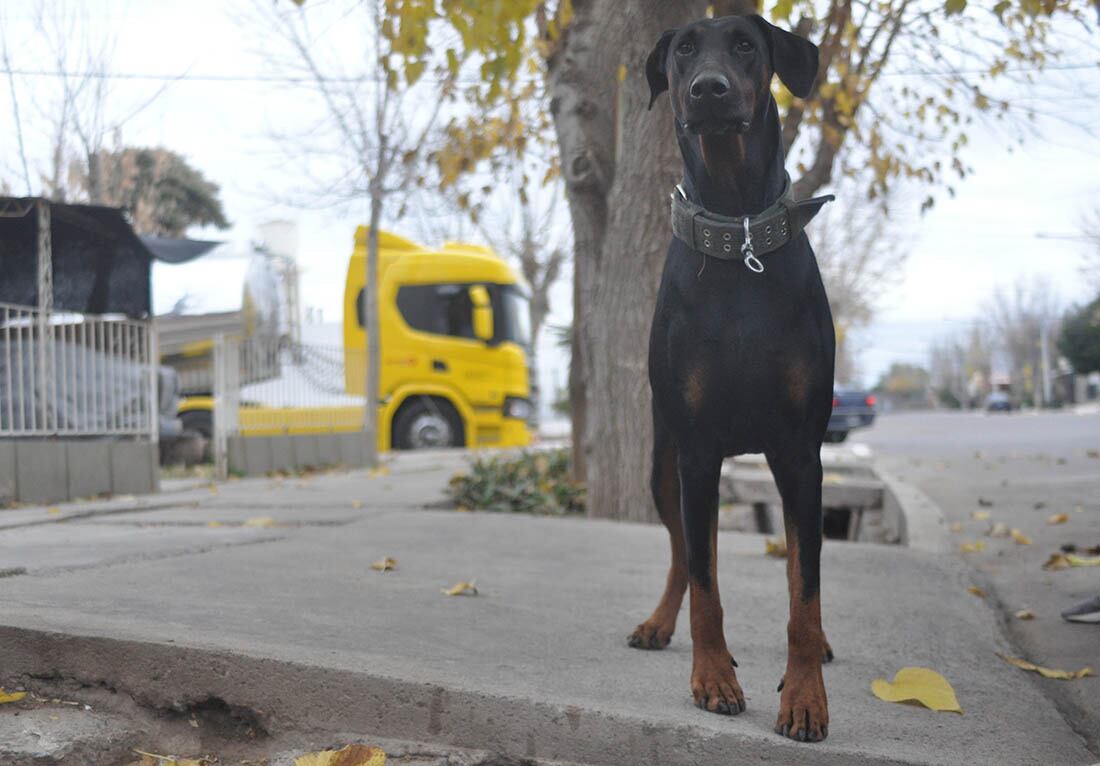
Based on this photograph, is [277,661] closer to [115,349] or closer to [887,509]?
[887,509]

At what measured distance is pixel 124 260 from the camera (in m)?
8.88

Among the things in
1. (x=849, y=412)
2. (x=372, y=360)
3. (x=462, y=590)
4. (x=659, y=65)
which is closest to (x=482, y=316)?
(x=372, y=360)

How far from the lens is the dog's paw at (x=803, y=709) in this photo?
2264 millimetres

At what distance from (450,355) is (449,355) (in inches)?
0.7

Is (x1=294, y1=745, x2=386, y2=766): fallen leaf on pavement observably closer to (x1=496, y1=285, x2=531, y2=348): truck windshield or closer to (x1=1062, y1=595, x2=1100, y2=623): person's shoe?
(x1=1062, y1=595, x2=1100, y2=623): person's shoe

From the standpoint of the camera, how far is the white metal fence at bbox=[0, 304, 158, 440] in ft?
24.6

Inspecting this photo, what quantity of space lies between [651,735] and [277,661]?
0.88m

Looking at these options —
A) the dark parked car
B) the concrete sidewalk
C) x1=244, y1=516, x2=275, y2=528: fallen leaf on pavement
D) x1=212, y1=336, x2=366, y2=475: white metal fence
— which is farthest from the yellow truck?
the concrete sidewalk

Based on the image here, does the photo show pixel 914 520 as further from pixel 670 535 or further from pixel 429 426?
pixel 429 426

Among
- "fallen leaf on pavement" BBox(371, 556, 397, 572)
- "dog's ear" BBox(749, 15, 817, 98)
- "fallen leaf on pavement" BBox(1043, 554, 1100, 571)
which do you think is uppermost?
"dog's ear" BBox(749, 15, 817, 98)

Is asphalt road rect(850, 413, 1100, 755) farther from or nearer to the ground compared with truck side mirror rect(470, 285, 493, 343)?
nearer to the ground

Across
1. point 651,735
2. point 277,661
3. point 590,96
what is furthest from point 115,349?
point 651,735

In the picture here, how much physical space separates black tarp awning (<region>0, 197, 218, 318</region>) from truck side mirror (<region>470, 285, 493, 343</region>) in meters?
7.94

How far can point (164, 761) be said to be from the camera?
2252mm
